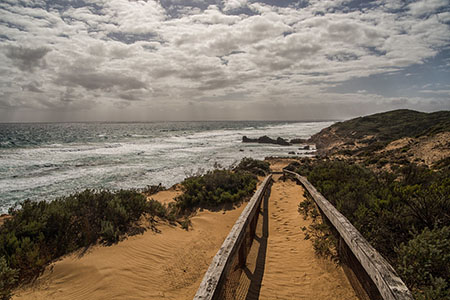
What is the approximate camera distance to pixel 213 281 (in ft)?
9.76

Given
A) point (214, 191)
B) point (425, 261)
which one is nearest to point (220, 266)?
point (425, 261)

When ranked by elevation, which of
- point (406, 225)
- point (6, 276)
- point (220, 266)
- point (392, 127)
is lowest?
point (6, 276)

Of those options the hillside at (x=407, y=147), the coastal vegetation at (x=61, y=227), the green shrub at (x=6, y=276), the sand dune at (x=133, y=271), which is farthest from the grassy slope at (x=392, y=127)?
the green shrub at (x=6, y=276)

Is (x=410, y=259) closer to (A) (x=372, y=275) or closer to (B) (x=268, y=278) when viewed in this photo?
(A) (x=372, y=275)

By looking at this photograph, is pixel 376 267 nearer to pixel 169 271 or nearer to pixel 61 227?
pixel 169 271

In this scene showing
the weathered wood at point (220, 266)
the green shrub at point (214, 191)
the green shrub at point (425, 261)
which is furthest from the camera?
the green shrub at point (214, 191)

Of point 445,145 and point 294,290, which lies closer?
point 294,290

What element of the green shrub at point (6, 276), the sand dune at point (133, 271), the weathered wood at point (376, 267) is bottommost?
the sand dune at point (133, 271)

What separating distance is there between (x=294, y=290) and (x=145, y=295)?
250cm

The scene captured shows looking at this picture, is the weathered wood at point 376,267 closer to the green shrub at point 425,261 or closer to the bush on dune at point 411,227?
the bush on dune at point 411,227

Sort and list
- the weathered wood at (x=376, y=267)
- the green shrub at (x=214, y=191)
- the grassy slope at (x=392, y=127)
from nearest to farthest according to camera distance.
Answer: the weathered wood at (x=376, y=267) → the green shrub at (x=214, y=191) → the grassy slope at (x=392, y=127)

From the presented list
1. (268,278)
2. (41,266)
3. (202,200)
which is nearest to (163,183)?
(202,200)

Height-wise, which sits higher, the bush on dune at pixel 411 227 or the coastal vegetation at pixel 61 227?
the bush on dune at pixel 411 227

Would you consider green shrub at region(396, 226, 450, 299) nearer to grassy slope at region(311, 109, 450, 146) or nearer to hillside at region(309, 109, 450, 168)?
hillside at region(309, 109, 450, 168)
